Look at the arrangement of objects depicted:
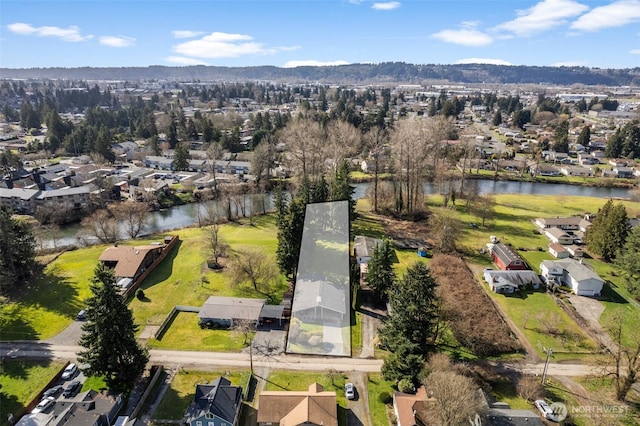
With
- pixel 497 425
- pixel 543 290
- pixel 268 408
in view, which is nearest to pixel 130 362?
pixel 268 408

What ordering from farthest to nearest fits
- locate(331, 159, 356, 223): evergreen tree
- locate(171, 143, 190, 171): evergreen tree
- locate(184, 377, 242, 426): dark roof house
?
locate(171, 143, 190, 171): evergreen tree, locate(331, 159, 356, 223): evergreen tree, locate(184, 377, 242, 426): dark roof house

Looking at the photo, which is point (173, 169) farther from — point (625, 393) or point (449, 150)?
point (625, 393)

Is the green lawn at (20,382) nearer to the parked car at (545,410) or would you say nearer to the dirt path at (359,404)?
the dirt path at (359,404)

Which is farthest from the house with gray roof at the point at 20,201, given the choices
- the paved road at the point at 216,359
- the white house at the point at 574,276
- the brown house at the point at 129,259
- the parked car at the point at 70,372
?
the white house at the point at 574,276

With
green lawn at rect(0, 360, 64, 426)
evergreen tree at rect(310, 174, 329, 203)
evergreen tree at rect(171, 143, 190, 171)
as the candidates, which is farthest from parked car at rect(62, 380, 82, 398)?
evergreen tree at rect(171, 143, 190, 171)

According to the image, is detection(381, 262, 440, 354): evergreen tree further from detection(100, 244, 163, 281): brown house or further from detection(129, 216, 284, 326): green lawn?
detection(100, 244, 163, 281): brown house
